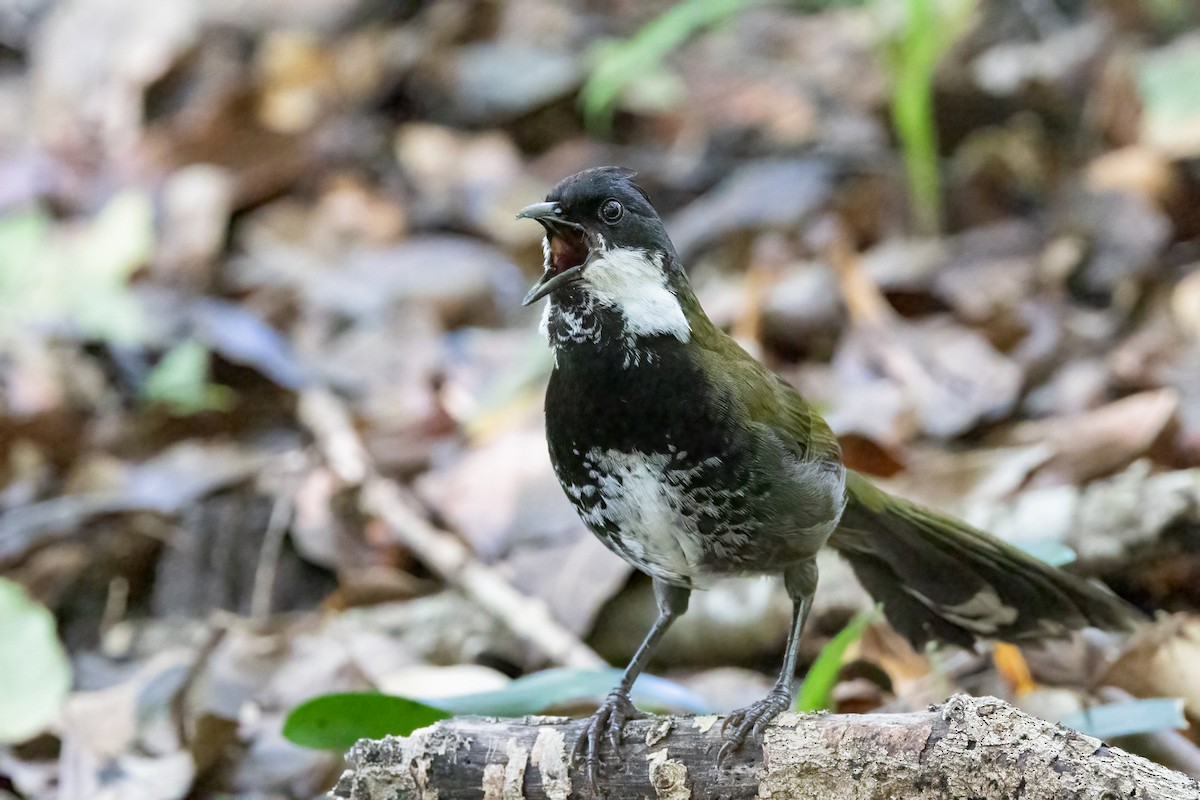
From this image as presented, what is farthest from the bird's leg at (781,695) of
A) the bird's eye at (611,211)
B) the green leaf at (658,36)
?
the green leaf at (658,36)

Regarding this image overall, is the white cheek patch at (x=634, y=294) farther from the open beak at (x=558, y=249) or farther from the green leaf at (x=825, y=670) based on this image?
the green leaf at (x=825, y=670)

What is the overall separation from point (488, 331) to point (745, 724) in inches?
171

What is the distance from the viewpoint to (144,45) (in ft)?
28.7

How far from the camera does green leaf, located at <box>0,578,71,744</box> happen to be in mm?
3600

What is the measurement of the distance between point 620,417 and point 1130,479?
6.10ft

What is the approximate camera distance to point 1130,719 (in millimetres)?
2684

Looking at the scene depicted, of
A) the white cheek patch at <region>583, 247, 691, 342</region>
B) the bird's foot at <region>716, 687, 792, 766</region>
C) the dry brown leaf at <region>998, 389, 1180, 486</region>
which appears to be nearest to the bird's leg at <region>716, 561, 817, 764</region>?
the bird's foot at <region>716, 687, 792, 766</region>

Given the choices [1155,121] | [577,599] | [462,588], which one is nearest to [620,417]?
[577,599]

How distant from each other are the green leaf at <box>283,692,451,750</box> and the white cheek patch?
937mm

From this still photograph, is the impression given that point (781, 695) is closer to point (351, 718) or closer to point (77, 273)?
point (351, 718)

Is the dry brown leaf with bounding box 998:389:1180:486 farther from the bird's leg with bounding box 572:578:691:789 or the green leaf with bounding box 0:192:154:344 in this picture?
the green leaf with bounding box 0:192:154:344

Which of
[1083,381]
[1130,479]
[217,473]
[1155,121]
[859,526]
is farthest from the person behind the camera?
[1155,121]

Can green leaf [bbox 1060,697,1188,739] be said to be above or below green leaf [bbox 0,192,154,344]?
below

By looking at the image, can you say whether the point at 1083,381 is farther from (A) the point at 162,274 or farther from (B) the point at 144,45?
(B) the point at 144,45
